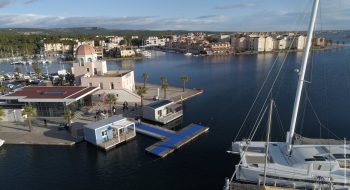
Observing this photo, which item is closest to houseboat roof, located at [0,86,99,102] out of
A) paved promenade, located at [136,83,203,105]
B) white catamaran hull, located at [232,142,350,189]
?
paved promenade, located at [136,83,203,105]

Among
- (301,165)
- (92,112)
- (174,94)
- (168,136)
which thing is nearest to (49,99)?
(92,112)

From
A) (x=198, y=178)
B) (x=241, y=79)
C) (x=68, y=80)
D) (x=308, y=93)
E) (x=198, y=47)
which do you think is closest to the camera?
(x=198, y=178)

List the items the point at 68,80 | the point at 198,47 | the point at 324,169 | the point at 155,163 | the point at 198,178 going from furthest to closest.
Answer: the point at 198,47
the point at 68,80
the point at 155,163
the point at 198,178
the point at 324,169

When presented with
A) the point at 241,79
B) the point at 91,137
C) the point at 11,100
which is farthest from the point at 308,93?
the point at 11,100

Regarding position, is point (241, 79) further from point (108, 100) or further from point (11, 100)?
point (11, 100)

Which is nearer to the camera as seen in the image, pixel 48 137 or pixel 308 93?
pixel 48 137

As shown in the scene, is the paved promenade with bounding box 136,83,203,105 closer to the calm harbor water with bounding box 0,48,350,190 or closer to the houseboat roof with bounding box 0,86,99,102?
the calm harbor water with bounding box 0,48,350,190
